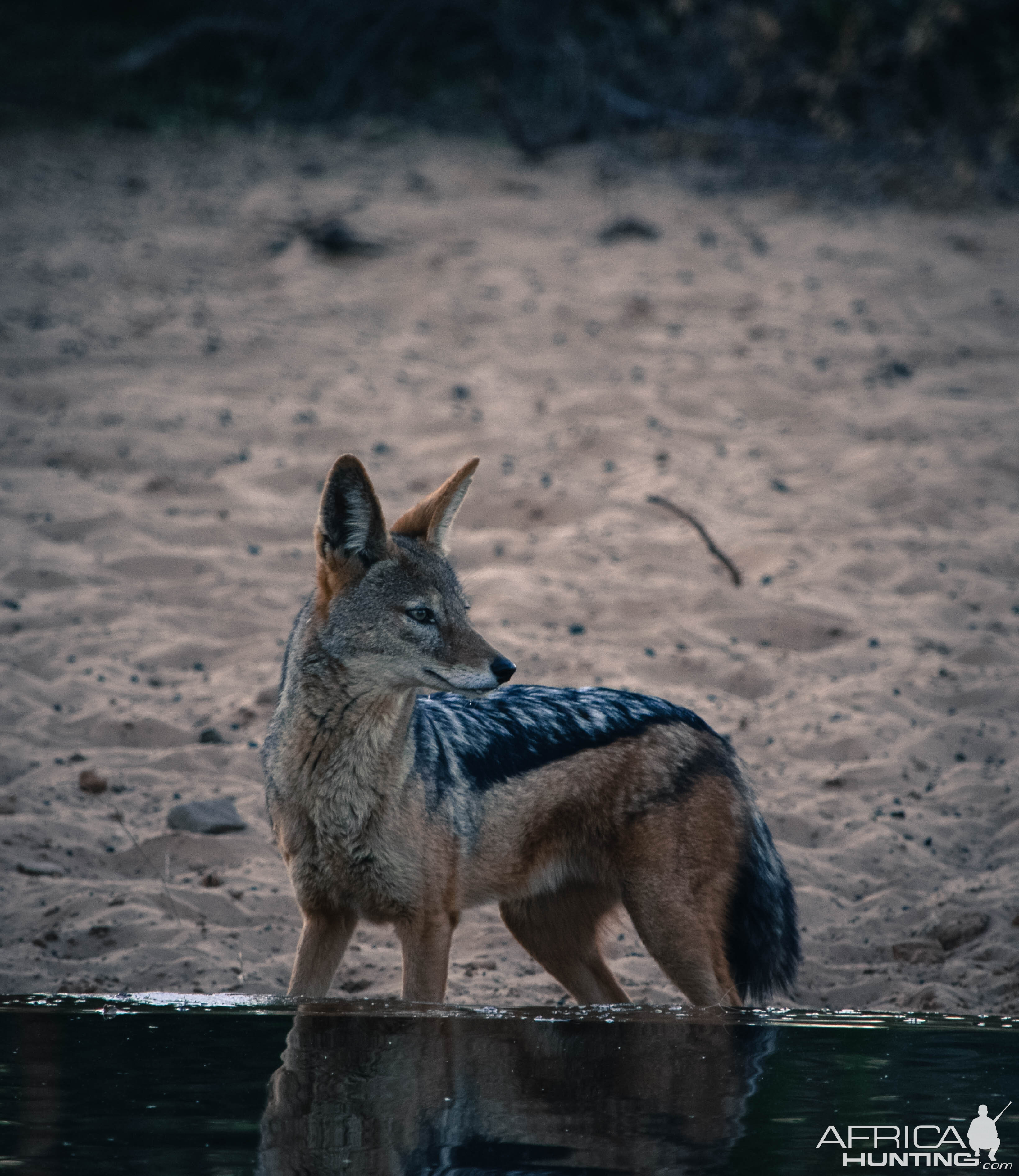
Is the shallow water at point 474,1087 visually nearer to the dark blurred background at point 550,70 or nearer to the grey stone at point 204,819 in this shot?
the grey stone at point 204,819

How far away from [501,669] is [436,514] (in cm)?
79

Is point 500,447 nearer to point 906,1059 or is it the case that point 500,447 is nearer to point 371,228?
→ point 371,228

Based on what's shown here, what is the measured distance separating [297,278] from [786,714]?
295 inches

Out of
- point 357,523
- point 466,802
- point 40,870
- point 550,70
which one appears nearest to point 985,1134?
point 466,802

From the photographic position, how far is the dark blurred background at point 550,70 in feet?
47.4

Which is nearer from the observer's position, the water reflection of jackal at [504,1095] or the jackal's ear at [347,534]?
the water reflection of jackal at [504,1095]

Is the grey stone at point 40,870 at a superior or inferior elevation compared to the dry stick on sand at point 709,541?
inferior

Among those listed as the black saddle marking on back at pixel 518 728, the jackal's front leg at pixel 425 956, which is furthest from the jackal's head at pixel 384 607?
the jackal's front leg at pixel 425 956

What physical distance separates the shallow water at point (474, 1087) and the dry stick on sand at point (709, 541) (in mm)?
4395

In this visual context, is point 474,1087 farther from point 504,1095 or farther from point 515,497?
point 515,497


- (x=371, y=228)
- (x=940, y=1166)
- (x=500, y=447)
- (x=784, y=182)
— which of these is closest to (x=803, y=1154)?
(x=940, y=1166)

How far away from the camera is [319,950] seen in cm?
450

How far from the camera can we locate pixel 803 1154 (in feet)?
9.14

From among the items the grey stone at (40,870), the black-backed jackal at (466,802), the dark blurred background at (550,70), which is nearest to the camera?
the black-backed jackal at (466,802)
